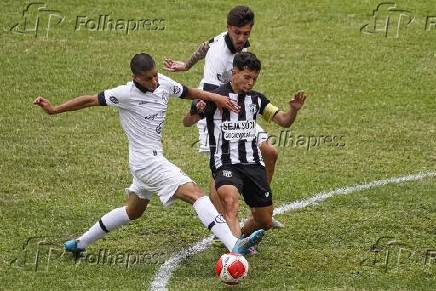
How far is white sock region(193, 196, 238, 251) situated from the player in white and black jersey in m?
0.21

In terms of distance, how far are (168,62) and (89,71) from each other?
288 inches

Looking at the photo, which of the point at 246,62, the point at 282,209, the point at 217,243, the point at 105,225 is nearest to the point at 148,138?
the point at 105,225

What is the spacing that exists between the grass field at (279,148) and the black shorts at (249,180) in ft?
2.32

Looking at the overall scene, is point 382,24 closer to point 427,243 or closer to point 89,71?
point 89,71

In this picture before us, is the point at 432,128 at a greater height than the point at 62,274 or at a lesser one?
greater

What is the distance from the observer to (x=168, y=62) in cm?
1216

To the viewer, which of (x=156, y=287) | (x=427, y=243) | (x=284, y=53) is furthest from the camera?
(x=284, y=53)

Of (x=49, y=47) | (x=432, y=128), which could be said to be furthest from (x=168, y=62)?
(x=49, y=47)

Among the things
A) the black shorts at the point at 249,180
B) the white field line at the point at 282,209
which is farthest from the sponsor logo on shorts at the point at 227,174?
the white field line at the point at 282,209

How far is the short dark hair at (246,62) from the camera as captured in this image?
1098cm

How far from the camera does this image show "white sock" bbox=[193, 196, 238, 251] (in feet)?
34.8

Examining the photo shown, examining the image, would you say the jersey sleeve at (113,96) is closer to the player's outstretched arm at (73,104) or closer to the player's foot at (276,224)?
the player's outstretched arm at (73,104)

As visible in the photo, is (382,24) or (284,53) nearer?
(284,53)

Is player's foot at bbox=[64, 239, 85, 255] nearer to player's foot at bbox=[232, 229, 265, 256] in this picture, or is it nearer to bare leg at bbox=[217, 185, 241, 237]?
bare leg at bbox=[217, 185, 241, 237]
